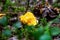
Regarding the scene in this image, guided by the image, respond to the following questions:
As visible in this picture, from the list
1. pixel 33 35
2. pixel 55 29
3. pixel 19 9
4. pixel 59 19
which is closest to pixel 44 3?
pixel 19 9

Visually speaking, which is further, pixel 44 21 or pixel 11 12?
pixel 11 12

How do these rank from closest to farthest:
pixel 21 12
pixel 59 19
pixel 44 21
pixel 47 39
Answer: pixel 47 39
pixel 44 21
pixel 59 19
pixel 21 12

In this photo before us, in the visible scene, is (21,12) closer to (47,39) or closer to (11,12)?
(11,12)

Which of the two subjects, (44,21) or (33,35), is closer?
(33,35)

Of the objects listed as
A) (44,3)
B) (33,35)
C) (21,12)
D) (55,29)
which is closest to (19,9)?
(21,12)

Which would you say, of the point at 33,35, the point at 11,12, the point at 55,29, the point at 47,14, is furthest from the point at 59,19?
the point at 33,35

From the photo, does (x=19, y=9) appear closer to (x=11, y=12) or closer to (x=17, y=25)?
(x=11, y=12)

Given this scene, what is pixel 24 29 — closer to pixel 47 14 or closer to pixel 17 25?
pixel 17 25

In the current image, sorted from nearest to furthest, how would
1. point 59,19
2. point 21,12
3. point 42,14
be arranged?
point 59,19 → point 42,14 → point 21,12

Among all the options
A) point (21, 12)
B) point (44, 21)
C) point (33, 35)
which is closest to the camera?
point (33, 35)
